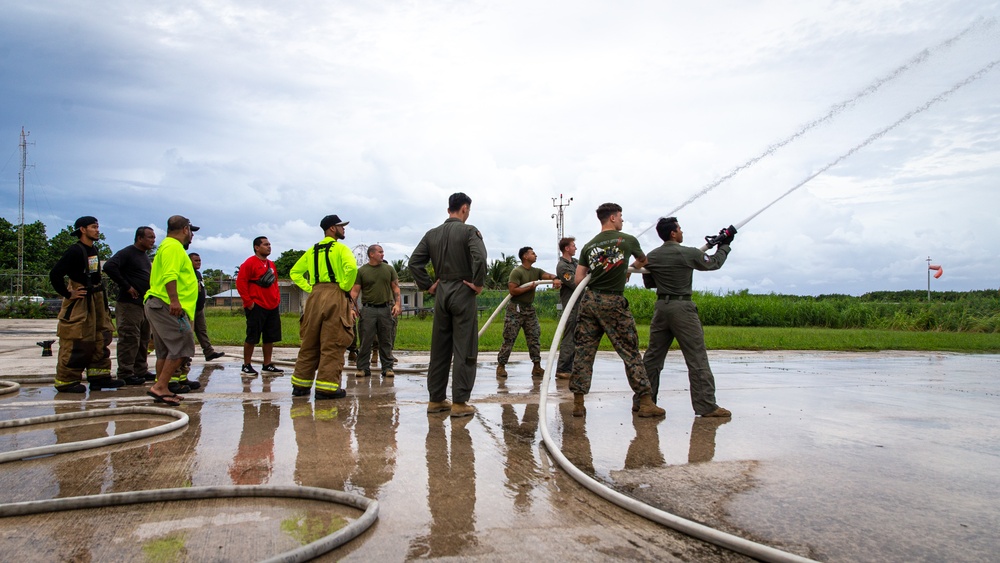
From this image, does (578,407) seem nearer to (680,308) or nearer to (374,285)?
(680,308)

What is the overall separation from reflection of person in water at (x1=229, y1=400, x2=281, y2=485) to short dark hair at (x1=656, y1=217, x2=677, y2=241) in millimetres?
3988

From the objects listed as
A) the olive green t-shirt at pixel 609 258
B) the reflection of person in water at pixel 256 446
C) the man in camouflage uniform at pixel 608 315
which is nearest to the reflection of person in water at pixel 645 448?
the man in camouflage uniform at pixel 608 315

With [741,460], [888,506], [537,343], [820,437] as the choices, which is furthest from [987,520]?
[537,343]

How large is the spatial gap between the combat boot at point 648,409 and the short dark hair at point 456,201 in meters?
2.52

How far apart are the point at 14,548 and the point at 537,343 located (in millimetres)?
7499

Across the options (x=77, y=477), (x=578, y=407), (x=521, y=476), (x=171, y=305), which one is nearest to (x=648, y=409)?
(x=578, y=407)

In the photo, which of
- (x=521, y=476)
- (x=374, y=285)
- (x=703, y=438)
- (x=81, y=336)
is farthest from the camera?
(x=374, y=285)

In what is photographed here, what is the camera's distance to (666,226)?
22.2 ft

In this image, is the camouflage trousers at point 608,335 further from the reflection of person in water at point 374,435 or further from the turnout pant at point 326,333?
the turnout pant at point 326,333

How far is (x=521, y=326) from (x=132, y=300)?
5.11m

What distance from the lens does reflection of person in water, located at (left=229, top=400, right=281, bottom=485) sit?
13.6 feet

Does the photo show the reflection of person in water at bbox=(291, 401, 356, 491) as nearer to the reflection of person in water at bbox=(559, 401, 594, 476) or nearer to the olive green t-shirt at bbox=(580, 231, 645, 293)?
the reflection of person in water at bbox=(559, 401, 594, 476)

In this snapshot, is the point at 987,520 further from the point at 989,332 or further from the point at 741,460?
the point at 989,332

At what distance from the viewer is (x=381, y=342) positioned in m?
9.66
